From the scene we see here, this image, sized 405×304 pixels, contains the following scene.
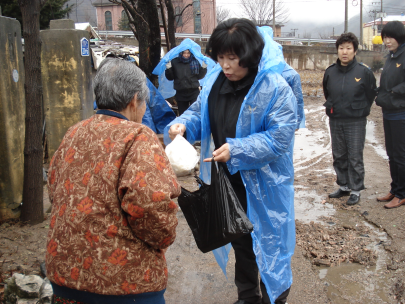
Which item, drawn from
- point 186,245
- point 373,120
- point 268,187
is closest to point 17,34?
point 186,245

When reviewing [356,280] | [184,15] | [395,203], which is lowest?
[356,280]

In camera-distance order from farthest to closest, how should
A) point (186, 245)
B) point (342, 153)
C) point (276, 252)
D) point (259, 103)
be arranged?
point (342, 153), point (186, 245), point (276, 252), point (259, 103)

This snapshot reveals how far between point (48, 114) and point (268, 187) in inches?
176

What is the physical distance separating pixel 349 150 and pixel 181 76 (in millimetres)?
3586

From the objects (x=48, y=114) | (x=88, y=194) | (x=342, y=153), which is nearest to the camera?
(x=88, y=194)

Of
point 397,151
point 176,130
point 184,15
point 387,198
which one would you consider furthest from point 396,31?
point 184,15

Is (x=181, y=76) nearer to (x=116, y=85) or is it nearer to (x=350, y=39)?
(x=350, y=39)

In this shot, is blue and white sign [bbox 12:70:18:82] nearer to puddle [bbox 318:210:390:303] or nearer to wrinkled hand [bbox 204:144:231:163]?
wrinkled hand [bbox 204:144:231:163]

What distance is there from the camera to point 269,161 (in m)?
2.07

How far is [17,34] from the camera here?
150 inches

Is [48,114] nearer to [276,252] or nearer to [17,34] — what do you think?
[17,34]

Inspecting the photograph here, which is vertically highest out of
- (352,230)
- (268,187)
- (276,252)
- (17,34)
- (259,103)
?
(17,34)

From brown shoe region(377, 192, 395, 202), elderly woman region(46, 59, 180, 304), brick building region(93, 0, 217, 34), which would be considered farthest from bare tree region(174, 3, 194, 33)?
brick building region(93, 0, 217, 34)

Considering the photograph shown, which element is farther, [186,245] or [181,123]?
[186,245]
